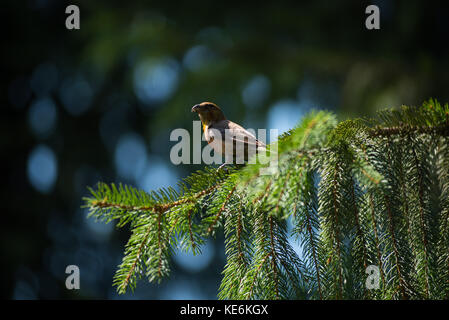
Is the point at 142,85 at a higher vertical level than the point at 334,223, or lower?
higher

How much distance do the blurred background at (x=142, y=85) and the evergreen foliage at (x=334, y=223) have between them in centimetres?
397

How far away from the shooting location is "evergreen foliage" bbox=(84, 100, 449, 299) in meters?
2.00

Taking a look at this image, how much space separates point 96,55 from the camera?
24.0 feet

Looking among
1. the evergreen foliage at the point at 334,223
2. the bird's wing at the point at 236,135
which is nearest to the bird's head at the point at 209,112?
the bird's wing at the point at 236,135

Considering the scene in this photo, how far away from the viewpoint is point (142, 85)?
7938 mm

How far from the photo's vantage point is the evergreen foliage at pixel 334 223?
6.57 ft

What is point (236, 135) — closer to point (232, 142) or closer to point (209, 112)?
point (232, 142)

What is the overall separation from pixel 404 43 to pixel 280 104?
2336mm

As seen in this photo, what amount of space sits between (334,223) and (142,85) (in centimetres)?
645

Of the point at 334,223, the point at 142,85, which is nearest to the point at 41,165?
the point at 142,85

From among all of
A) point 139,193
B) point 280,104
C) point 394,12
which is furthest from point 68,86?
point 139,193

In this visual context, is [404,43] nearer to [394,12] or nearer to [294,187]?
[394,12]

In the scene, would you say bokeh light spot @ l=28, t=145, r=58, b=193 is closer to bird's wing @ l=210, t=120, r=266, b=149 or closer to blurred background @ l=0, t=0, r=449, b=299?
blurred background @ l=0, t=0, r=449, b=299

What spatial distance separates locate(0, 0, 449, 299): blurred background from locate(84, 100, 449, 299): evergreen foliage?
397cm
